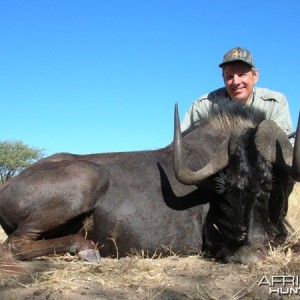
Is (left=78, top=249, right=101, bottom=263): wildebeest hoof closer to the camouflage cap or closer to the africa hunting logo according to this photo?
the africa hunting logo

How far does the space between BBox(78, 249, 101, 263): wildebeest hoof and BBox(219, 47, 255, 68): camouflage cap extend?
3152mm

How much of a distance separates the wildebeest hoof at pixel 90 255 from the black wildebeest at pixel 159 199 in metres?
0.09

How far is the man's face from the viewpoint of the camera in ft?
21.4

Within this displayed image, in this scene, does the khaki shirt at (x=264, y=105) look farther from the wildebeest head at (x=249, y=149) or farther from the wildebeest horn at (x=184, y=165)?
the wildebeest horn at (x=184, y=165)

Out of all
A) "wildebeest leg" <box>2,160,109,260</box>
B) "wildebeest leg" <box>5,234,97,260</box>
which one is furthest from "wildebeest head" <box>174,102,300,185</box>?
"wildebeest leg" <box>5,234,97,260</box>

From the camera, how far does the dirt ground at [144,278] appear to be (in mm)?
3338

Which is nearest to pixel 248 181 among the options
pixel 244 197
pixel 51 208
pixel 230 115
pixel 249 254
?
pixel 244 197

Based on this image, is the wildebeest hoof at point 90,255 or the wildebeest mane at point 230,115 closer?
the wildebeest hoof at point 90,255

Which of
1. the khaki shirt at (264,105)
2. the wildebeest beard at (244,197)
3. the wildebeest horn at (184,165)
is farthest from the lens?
the khaki shirt at (264,105)

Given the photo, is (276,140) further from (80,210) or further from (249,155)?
(80,210)

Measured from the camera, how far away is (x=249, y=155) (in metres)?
4.45

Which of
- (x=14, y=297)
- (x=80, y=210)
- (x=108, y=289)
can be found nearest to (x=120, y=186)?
(x=80, y=210)

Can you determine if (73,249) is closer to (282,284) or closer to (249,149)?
(249,149)

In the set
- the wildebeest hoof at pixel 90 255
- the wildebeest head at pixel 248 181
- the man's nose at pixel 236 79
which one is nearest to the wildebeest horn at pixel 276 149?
the wildebeest head at pixel 248 181
